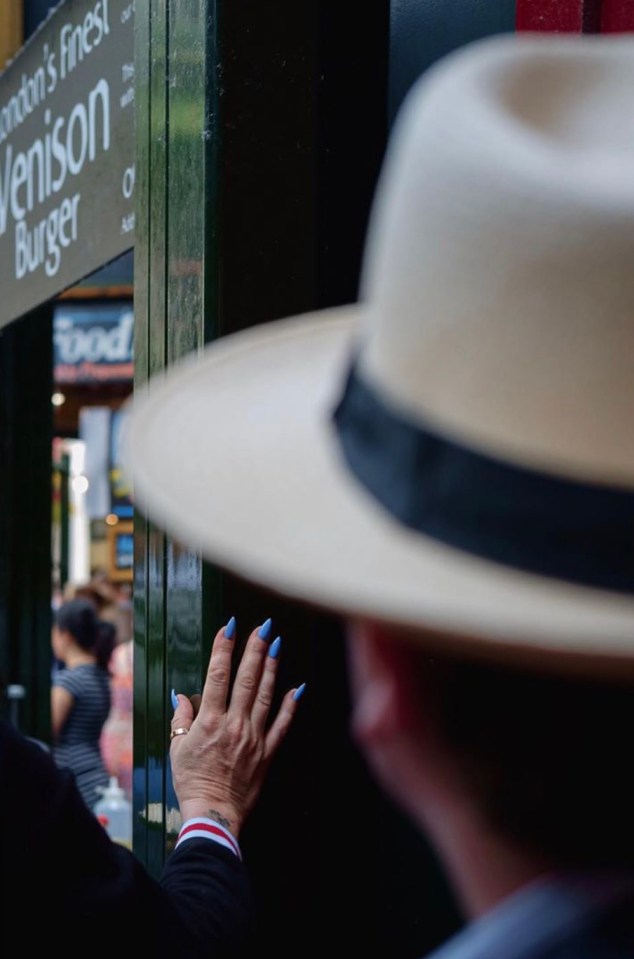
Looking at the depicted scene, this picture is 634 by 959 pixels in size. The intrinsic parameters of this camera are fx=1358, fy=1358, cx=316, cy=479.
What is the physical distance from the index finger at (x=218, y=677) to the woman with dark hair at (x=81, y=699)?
495cm

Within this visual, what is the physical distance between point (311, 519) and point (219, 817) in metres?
1.32

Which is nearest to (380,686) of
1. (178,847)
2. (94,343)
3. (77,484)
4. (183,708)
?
(178,847)

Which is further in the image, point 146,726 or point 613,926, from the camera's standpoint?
point 146,726

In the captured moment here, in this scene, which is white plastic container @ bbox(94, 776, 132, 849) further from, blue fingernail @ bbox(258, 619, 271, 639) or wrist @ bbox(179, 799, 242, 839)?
wrist @ bbox(179, 799, 242, 839)

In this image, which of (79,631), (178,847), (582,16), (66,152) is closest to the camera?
(178,847)

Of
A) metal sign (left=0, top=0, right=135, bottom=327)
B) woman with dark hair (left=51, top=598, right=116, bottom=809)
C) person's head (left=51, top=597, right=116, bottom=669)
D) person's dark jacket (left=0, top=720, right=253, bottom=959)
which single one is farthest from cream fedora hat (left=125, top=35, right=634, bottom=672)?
person's head (left=51, top=597, right=116, bottom=669)

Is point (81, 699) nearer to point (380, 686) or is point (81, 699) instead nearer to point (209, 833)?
point (209, 833)

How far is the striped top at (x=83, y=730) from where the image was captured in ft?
24.6

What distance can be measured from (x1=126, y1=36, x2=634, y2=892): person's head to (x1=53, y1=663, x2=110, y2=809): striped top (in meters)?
6.57

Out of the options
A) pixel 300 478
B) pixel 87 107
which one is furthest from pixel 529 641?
pixel 87 107

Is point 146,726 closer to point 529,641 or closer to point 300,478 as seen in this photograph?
point 300,478

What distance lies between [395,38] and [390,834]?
1.75 metres

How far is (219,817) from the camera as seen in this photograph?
235 centimetres

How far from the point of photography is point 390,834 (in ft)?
9.79
